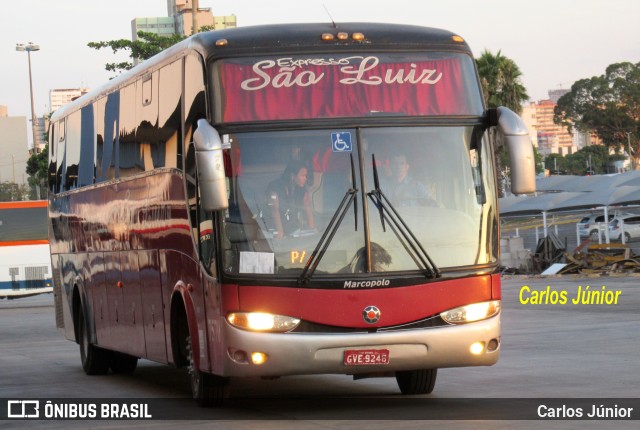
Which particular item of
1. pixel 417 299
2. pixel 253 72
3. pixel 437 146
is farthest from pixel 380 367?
pixel 253 72

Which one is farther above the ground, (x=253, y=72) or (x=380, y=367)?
(x=253, y=72)

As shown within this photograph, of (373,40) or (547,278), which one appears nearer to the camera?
(373,40)

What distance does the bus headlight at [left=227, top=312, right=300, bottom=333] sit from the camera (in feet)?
36.0

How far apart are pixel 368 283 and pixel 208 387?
2082 mm

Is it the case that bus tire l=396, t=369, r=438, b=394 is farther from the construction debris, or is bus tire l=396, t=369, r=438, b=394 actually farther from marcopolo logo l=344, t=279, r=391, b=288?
the construction debris

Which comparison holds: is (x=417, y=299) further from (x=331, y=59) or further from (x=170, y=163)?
(x=170, y=163)

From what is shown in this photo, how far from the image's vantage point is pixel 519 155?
36.7 feet

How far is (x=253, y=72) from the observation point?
11484 millimetres

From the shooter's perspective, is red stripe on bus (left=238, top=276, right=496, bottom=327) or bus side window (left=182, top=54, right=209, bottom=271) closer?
red stripe on bus (left=238, top=276, right=496, bottom=327)

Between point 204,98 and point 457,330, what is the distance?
2.80m

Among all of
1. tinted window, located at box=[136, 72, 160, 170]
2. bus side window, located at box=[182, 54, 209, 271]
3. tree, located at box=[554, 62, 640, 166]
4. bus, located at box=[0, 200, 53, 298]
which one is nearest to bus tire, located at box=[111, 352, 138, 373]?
tinted window, located at box=[136, 72, 160, 170]

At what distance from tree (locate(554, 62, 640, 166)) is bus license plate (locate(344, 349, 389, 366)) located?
119270 mm

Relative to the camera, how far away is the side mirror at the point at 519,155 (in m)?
11.2

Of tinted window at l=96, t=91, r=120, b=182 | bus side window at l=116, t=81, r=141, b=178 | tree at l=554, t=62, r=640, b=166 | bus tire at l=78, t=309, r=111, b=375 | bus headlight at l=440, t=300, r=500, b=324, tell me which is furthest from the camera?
tree at l=554, t=62, r=640, b=166
